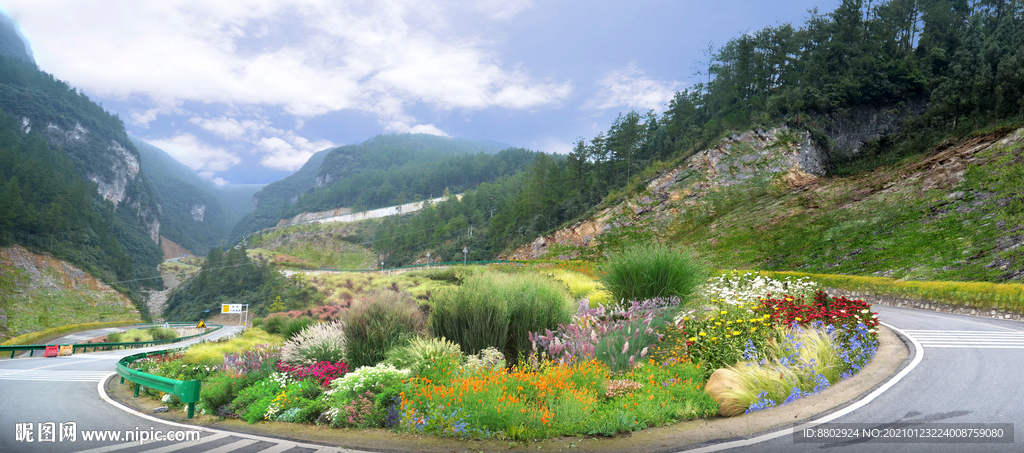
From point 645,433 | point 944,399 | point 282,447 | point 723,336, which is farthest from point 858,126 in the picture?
point 282,447

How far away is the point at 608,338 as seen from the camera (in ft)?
25.5

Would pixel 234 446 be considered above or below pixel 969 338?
below

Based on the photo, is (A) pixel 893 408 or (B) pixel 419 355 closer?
(A) pixel 893 408

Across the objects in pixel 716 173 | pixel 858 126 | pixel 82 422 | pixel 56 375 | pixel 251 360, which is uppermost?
pixel 858 126

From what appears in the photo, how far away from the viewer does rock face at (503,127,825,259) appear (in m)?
41.5

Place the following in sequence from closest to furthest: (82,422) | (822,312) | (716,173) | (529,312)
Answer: (82,422) → (822,312) → (529,312) → (716,173)

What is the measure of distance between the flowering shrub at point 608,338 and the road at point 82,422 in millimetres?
3983

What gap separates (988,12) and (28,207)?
153285 millimetres

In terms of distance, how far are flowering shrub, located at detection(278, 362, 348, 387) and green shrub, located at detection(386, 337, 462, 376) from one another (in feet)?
3.10

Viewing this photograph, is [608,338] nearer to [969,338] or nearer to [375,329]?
[375,329]

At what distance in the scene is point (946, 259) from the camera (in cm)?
2084

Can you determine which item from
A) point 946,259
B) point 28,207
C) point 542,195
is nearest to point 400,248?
point 542,195

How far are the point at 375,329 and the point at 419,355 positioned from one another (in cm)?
185

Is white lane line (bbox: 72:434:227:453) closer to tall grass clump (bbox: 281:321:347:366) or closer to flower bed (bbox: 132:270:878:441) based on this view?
flower bed (bbox: 132:270:878:441)
